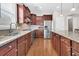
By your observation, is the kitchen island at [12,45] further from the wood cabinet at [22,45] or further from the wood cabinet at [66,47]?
the wood cabinet at [66,47]

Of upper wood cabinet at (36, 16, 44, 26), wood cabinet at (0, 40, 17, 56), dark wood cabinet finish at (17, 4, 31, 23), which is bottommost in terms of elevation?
wood cabinet at (0, 40, 17, 56)

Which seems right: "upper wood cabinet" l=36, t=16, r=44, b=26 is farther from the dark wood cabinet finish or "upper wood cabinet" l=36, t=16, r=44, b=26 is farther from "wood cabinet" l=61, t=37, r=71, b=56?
Result: "wood cabinet" l=61, t=37, r=71, b=56

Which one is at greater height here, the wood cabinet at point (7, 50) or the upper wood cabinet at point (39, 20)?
the upper wood cabinet at point (39, 20)

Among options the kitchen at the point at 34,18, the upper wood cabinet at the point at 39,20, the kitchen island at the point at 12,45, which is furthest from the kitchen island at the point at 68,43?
the kitchen island at the point at 12,45

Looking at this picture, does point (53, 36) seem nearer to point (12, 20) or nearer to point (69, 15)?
point (69, 15)

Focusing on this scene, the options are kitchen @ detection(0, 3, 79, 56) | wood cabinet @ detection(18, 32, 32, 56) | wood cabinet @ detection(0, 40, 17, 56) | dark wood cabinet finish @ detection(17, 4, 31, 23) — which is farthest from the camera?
dark wood cabinet finish @ detection(17, 4, 31, 23)

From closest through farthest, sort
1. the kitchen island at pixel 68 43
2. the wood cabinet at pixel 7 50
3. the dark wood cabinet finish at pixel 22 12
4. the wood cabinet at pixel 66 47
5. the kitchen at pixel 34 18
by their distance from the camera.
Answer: the wood cabinet at pixel 7 50
the kitchen island at pixel 68 43
the wood cabinet at pixel 66 47
the kitchen at pixel 34 18
the dark wood cabinet finish at pixel 22 12

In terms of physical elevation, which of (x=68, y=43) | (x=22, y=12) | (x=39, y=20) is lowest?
(x=68, y=43)

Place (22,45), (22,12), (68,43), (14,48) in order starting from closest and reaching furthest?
(14,48), (68,43), (22,12), (22,45)

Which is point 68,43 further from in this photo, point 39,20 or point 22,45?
point 22,45

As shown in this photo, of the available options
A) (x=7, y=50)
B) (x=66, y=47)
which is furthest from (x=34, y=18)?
(x=7, y=50)

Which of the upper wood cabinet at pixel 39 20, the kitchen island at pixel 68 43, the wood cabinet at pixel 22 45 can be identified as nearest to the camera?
the kitchen island at pixel 68 43

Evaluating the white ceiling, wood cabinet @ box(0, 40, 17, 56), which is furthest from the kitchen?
wood cabinet @ box(0, 40, 17, 56)

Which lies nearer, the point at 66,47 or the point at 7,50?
the point at 7,50
